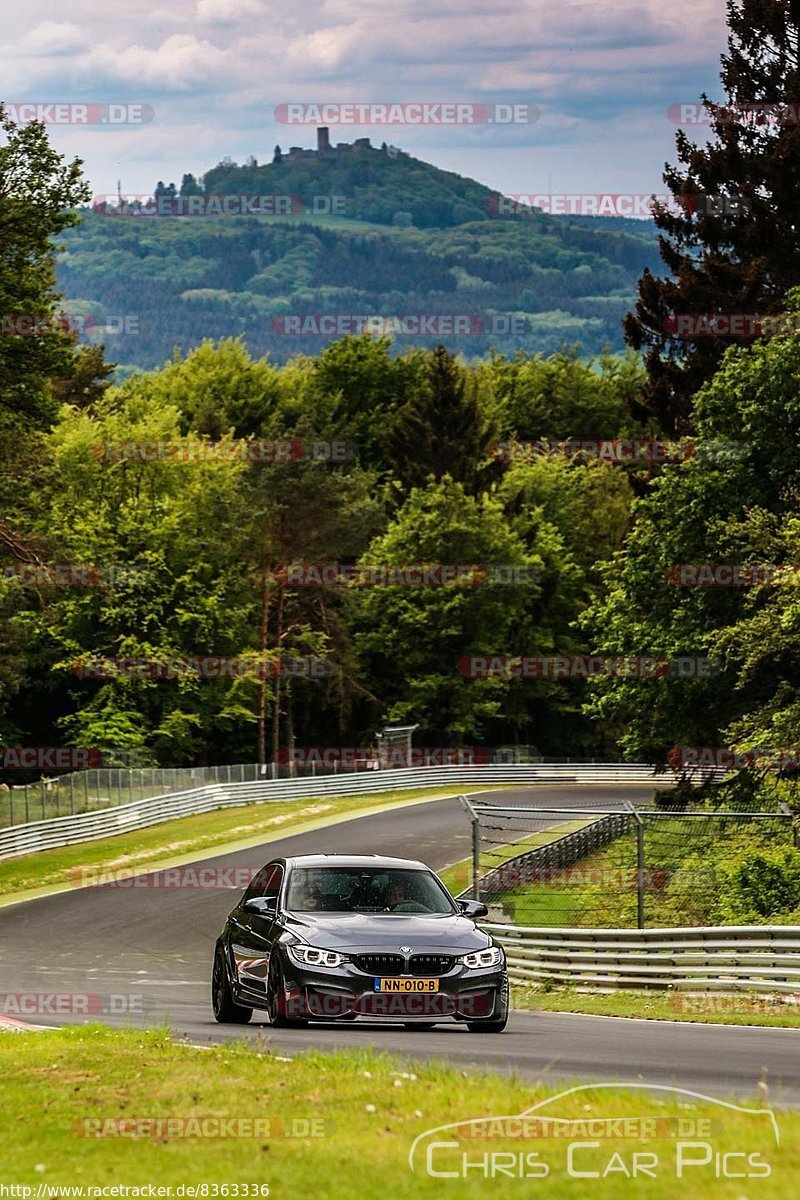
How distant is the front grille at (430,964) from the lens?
47.6ft

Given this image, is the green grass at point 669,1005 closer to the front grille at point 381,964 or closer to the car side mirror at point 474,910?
the car side mirror at point 474,910

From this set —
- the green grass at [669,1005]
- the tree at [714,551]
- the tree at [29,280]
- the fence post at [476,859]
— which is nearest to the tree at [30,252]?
the tree at [29,280]

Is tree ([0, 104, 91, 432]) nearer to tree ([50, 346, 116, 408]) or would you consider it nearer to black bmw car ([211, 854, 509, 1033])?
black bmw car ([211, 854, 509, 1033])

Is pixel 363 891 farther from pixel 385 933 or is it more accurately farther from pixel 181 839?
pixel 181 839

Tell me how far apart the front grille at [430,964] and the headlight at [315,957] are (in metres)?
0.60

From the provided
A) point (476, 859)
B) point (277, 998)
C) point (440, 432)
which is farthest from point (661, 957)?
point (440, 432)

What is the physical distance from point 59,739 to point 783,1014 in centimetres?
6547

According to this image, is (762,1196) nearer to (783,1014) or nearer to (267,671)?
(783,1014)

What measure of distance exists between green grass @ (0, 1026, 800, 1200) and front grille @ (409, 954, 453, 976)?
9.59 ft

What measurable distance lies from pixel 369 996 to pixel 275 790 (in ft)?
168

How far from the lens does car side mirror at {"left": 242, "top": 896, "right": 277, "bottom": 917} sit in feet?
50.7

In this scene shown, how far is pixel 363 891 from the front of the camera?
15.8 m

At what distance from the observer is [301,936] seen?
579 inches

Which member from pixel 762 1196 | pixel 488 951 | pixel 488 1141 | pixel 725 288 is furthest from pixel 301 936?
pixel 725 288
